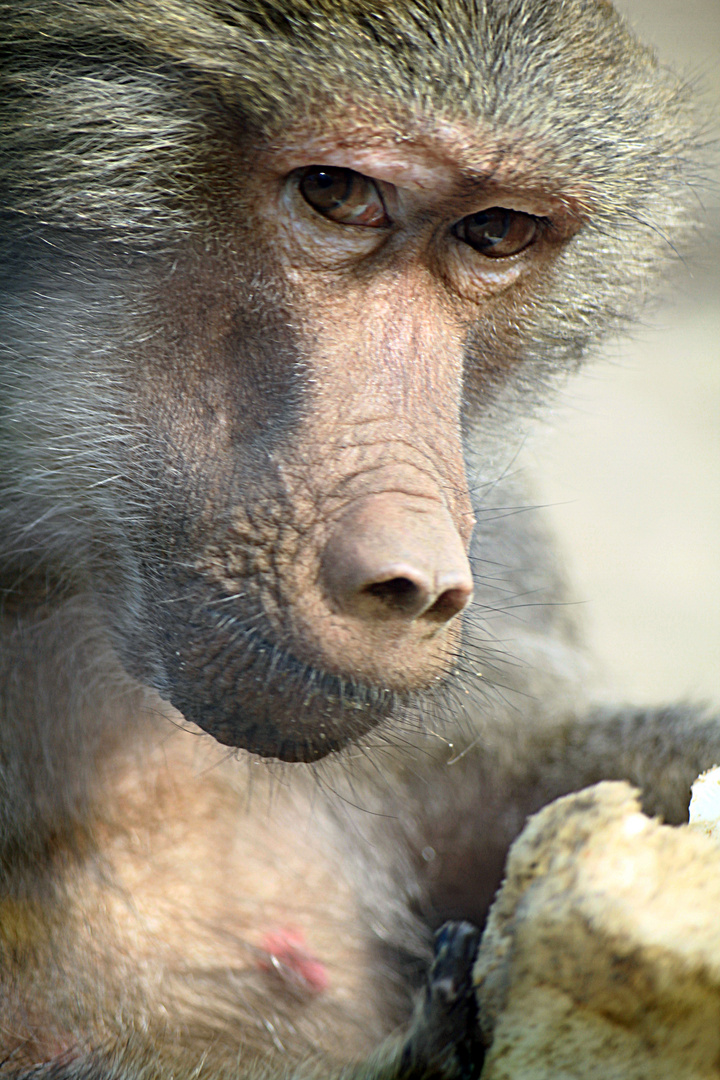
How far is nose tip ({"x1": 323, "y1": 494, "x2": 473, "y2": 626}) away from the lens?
1318mm

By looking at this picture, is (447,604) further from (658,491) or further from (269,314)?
(658,491)

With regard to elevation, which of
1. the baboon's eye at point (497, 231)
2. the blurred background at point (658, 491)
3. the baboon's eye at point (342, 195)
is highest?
the baboon's eye at point (342, 195)

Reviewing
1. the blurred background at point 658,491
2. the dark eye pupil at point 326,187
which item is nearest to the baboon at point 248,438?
the dark eye pupil at point 326,187

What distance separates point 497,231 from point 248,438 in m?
0.63

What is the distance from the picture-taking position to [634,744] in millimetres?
2340

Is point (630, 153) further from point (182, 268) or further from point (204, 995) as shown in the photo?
point (204, 995)

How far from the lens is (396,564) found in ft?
4.27

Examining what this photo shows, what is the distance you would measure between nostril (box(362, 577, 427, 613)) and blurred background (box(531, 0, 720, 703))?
165 centimetres

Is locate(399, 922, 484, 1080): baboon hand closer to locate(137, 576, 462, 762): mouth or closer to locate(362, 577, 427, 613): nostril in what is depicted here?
locate(137, 576, 462, 762): mouth

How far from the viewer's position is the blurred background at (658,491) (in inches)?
143

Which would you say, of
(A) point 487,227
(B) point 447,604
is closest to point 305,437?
(B) point 447,604

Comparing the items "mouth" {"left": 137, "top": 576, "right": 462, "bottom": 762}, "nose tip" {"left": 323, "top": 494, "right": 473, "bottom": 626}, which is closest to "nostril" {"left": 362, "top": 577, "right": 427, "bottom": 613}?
"nose tip" {"left": 323, "top": 494, "right": 473, "bottom": 626}

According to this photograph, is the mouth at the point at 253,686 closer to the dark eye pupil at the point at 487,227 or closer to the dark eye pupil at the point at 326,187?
the dark eye pupil at the point at 326,187

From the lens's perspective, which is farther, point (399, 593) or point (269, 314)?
point (269, 314)
